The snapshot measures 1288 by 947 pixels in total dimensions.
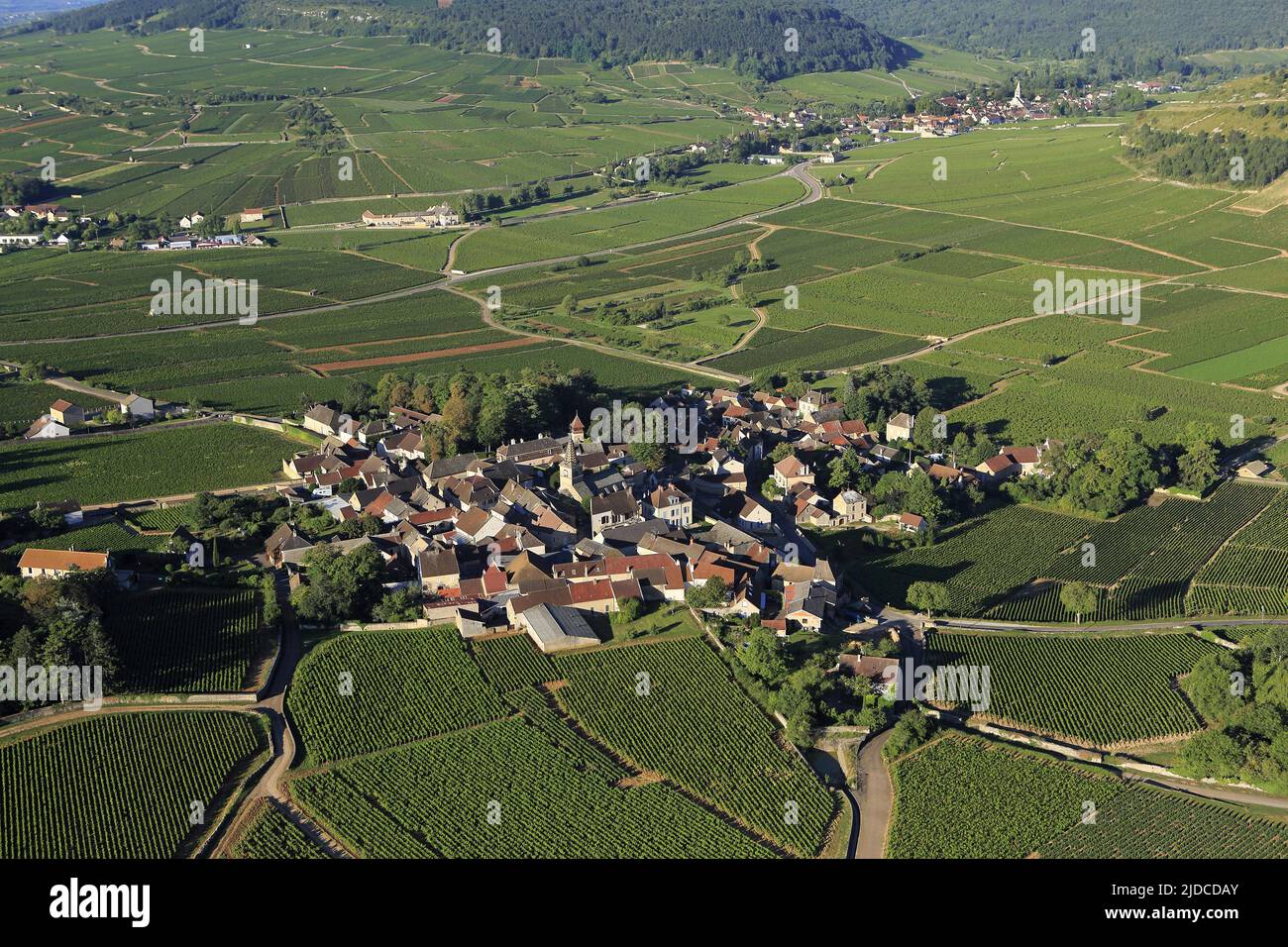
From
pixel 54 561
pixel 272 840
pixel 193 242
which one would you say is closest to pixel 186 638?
pixel 54 561

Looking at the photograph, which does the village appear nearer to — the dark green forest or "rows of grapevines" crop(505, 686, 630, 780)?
"rows of grapevines" crop(505, 686, 630, 780)

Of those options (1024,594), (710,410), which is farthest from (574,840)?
(710,410)

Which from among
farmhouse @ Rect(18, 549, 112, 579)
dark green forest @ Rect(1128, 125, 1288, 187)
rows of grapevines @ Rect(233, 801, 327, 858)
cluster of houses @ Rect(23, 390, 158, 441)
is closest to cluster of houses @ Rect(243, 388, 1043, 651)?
farmhouse @ Rect(18, 549, 112, 579)

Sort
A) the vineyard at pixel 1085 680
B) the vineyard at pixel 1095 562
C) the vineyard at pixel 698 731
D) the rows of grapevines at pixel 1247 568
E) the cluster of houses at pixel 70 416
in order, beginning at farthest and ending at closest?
1. the cluster of houses at pixel 70 416
2. the rows of grapevines at pixel 1247 568
3. the vineyard at pixel 1095 562
4. the vineyard at pixel 1085 680
5. the vineyard at pixel 698 731

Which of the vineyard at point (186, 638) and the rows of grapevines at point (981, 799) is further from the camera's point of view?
the vineyard at point (186, 638)

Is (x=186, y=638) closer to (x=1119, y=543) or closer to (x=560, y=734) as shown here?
(x=560, y=734)

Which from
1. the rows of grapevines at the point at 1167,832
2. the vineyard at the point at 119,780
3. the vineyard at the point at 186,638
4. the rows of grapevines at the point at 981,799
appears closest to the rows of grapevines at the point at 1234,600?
the rows of grapevines at the point at 1167,832

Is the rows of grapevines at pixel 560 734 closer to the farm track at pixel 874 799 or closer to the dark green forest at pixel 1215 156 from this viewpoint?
the farm track at pixel 874 799
